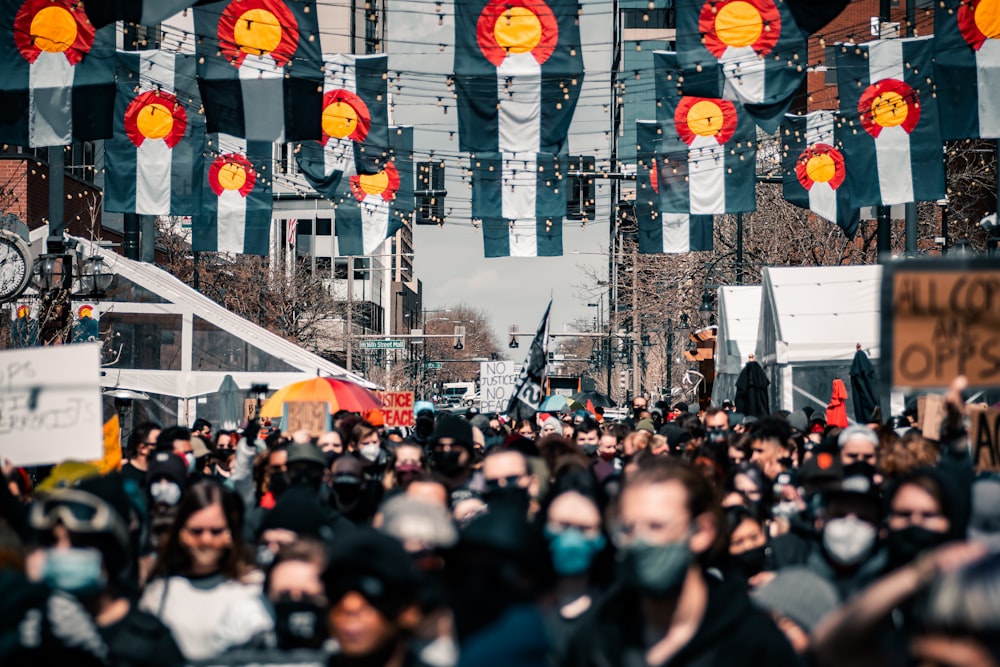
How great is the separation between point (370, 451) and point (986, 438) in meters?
5.51

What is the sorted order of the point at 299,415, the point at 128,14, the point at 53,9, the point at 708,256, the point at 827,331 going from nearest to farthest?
the point at 299,415, the point at 128,14, the point at 53,9, the point at 827,331, the point at 708,256

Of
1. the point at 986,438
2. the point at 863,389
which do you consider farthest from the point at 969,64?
the point at 986,438

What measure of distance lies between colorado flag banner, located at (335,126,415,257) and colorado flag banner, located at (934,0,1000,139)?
9.12 m

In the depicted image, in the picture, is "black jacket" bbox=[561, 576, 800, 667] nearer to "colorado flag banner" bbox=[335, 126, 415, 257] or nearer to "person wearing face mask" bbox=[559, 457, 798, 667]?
"person wearing face mask" bbox=[559, 457, 798, 667]

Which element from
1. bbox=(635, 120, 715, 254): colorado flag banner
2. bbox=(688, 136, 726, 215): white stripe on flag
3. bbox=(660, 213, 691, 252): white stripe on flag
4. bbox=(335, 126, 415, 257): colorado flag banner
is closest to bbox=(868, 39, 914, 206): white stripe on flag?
bbox=(688, 136, 726, 215): white stripe on flag

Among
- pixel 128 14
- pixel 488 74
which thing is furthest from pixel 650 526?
pixel 488 74

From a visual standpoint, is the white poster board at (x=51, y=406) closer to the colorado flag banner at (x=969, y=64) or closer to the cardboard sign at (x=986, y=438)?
the cardboard sign at (x=986, y=438)

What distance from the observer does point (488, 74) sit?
20766mm

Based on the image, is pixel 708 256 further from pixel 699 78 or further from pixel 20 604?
pixel 20 604

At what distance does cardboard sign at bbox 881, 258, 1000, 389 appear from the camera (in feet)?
19.8

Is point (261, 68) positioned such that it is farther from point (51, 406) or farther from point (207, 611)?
point (207, 611)

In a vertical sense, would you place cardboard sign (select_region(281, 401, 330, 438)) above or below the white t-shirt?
above

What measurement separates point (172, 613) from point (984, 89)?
1854cm

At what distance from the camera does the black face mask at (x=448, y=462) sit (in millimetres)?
9047
